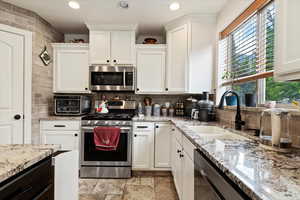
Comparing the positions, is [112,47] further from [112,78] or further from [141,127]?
[141,127]

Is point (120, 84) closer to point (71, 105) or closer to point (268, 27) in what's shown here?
point (71, 105)

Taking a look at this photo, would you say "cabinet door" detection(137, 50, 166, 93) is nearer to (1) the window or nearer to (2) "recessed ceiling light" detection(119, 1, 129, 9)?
(2) "recessed ceiling light" detection(119, 1, 129, 9)

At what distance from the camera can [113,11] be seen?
104 inches

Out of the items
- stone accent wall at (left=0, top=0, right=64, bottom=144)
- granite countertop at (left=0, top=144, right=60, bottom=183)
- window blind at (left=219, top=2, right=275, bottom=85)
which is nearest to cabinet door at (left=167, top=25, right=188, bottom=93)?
window blind at (left=219, top=2, right=275, bottom=85)

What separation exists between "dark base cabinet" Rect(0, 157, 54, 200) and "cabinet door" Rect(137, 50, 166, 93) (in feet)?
7.16

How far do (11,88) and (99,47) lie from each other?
1.38 m

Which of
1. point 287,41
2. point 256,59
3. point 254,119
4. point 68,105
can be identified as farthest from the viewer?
point 68,105

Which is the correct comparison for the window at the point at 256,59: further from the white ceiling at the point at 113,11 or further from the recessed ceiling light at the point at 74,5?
the recessed ceiling light at the point at 74,5

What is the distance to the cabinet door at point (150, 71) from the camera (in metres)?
3.08

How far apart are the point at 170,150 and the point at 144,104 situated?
996mm

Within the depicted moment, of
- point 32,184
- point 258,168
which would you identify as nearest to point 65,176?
point 32,184

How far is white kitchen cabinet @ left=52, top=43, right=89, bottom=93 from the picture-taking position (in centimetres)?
309

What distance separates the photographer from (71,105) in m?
2.94

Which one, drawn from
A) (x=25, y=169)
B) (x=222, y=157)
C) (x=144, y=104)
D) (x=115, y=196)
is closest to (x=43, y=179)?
(x=25, y=169)
